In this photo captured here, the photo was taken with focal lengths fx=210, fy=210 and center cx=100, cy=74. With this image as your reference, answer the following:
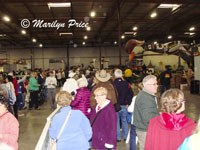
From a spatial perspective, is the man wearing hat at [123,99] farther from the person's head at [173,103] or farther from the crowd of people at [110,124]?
the person's head at [173,103]

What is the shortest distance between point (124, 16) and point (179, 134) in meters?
15.2

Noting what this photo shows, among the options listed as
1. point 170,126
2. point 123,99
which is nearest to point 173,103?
point 170,126

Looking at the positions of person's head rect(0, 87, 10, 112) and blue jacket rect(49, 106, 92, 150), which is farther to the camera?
blue jacket rect(49, 106, 92, 150)

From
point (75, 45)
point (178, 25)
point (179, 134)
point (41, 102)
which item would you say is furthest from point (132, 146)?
point (75, 45)

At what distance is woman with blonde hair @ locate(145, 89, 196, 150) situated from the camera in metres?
1.86

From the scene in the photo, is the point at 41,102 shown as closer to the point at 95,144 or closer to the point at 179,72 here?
the point at 95,144

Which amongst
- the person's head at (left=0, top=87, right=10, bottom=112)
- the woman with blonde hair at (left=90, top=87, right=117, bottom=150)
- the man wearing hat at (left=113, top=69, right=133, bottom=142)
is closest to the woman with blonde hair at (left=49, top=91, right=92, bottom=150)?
the woman with blonde hair at (left=90, top=87, right=117, bottom=150)

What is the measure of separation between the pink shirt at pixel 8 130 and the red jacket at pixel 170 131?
1343 millimetres

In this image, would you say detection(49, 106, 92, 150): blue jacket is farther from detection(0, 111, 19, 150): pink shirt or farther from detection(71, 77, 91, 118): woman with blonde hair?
detection(71, 77, 91, 118): woman with blonde hair

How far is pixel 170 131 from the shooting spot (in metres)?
1.89

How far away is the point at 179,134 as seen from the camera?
6.10 ft

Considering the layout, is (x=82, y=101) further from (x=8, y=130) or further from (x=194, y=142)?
(x=194, y=142)

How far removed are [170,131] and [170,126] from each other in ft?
0.17

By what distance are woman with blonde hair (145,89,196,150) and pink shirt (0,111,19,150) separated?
4.31ft
